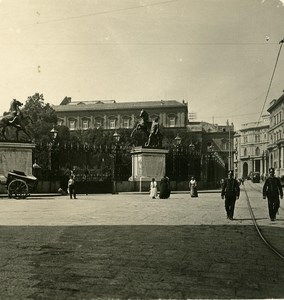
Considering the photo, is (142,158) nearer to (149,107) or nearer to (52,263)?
(52,263)

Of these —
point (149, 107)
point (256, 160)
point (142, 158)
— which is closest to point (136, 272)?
point (142, 158)

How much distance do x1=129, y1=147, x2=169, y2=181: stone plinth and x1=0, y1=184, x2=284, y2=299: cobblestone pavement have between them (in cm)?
1615

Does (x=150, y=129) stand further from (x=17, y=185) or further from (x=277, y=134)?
(x=277, y=134)

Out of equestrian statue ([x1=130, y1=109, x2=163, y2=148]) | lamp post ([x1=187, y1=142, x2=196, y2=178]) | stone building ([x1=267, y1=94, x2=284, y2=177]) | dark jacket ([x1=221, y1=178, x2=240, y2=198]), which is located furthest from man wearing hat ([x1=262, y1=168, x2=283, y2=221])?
stone building ([x1=267, y1=94, x2=284, y2=177])

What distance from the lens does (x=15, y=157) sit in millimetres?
21344

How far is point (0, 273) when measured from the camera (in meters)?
5.13

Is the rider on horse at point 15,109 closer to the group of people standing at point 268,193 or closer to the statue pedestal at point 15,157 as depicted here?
the statue pedestal at point 15,157

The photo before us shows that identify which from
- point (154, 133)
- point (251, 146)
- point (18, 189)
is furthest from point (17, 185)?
point (251, 146)

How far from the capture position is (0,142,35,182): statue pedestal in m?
21.1

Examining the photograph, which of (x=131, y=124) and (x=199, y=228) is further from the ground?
(x=131, y=124)

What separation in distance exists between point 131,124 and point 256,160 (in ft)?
107

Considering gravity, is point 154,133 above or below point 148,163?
above

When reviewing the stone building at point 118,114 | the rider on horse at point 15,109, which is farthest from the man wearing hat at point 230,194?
the stone building at point 118,114

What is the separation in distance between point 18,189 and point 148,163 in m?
9.82
